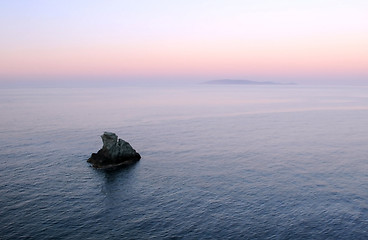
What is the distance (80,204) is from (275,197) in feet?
104

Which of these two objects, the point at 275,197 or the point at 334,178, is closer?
the point at 275,197

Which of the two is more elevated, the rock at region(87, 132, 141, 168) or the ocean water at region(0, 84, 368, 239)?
the rock at region(87, 132, 141, 168)

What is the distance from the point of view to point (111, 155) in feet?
222

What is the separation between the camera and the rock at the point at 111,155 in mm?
66875

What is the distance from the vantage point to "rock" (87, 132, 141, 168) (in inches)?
2633

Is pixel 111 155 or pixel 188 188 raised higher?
pixel 111 155

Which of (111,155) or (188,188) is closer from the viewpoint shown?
(188,188)

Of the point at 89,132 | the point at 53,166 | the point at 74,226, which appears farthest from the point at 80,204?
the point at 89,132

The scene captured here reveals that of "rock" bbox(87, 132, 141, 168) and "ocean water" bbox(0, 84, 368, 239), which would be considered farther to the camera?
"rock" bbox(87, 132, 141, 168)

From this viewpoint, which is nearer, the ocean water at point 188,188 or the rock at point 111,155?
the ocean water at point 188,188

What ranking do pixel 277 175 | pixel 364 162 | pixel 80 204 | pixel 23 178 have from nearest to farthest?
pixel 80 204 → pixel 23 178 → pixel 277 175 → pixel 364 162

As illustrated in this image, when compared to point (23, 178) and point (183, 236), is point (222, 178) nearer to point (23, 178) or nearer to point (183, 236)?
point (183, 236)

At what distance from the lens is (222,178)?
191 feet

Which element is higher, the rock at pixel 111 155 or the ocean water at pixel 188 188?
the rock at pixel 111 155
